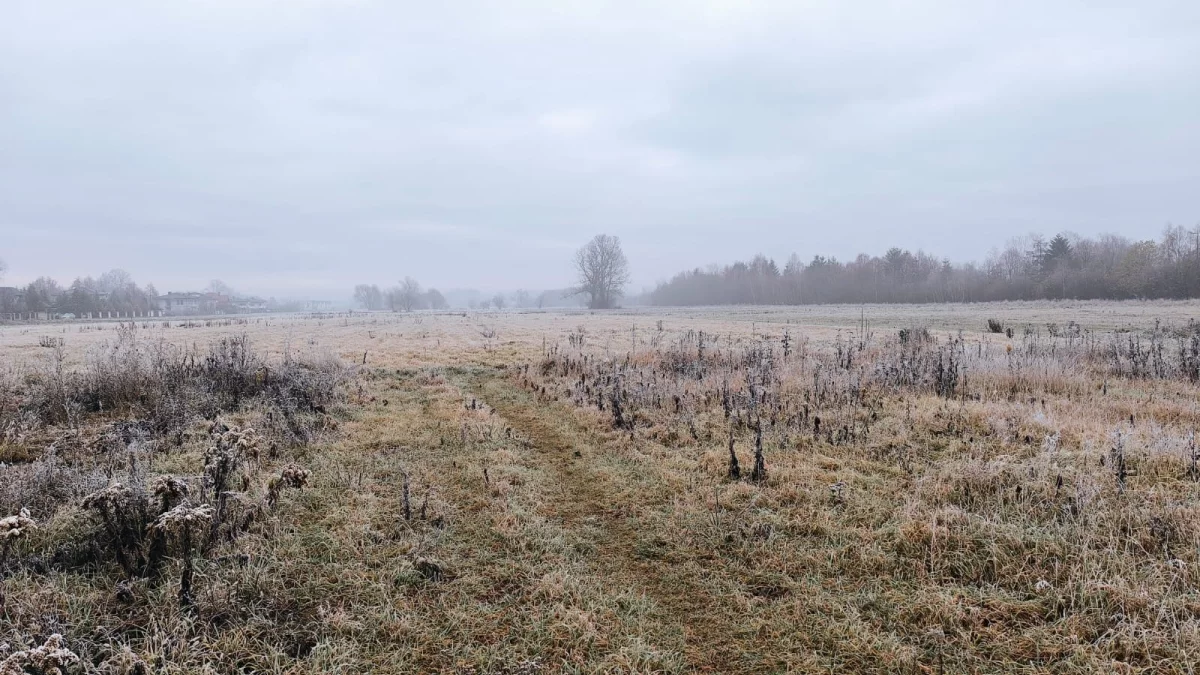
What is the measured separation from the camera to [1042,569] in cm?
428

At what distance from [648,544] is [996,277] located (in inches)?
3659

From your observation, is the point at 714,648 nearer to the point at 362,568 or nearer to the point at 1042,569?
the point at 1042,569

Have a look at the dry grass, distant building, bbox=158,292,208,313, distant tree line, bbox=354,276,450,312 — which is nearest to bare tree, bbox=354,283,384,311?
distant tree line, bbox=354,276,450,312

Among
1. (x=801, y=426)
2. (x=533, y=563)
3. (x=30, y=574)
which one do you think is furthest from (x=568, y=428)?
(x=30, y=574)

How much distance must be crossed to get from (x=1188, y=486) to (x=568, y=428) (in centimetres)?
794

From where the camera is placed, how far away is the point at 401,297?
158375 mm

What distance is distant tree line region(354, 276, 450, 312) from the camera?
15975 cm

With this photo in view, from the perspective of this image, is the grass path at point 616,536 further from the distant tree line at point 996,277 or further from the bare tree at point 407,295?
the bare tree at point 407,295

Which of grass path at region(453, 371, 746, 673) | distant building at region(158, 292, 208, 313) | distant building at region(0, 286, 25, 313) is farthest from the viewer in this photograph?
distant building at region(158, 292, 208, 313)

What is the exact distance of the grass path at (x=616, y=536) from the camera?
393 cm

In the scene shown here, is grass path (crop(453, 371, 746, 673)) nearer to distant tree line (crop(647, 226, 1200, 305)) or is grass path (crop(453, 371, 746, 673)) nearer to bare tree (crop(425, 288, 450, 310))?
distant tree line (crop(647, 226, 1200, 305))

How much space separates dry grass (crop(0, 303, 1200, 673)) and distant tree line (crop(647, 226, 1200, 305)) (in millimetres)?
64593

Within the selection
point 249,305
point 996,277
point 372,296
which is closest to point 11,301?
point 249,305

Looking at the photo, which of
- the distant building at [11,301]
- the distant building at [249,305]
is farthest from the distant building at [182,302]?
the distant building at [11,301]
